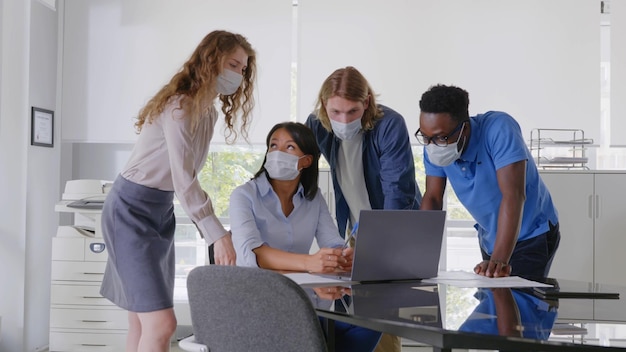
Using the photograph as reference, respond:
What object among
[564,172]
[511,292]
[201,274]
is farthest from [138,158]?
[564,172]

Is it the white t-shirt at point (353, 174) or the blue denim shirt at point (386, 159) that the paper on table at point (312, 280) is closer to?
the blue denim shirt at point (386, 159)

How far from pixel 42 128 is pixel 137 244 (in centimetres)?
240

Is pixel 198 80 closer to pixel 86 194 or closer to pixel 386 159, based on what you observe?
pixel 386 159

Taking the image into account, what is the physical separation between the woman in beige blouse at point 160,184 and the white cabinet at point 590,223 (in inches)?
99.2

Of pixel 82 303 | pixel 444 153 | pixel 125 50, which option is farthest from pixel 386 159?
pixel 125 50

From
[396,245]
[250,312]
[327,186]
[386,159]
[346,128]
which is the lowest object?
[250,312]

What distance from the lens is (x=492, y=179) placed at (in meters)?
2.34

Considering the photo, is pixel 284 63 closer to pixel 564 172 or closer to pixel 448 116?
pixel 564 172

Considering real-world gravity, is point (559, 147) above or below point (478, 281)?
above

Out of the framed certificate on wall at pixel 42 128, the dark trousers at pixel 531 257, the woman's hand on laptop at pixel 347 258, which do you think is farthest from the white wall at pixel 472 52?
the woman's hand on laptop at pixel 347 258

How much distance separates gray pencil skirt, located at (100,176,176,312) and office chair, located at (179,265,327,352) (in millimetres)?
757

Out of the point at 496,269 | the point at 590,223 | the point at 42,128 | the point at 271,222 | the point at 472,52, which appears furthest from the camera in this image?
the point at 472,52

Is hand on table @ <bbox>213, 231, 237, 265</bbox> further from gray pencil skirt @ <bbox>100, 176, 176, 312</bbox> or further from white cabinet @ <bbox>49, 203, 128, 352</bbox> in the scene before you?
white cabinet @ <bbox>49, 203, 128, 352</bbox>

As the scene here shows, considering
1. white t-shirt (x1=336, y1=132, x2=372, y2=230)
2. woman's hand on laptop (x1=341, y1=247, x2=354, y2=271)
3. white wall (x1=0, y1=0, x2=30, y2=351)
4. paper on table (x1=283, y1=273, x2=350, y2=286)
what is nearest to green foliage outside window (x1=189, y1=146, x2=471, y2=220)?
white wall (x1=0, y1=0, x2=30, y2=351)
